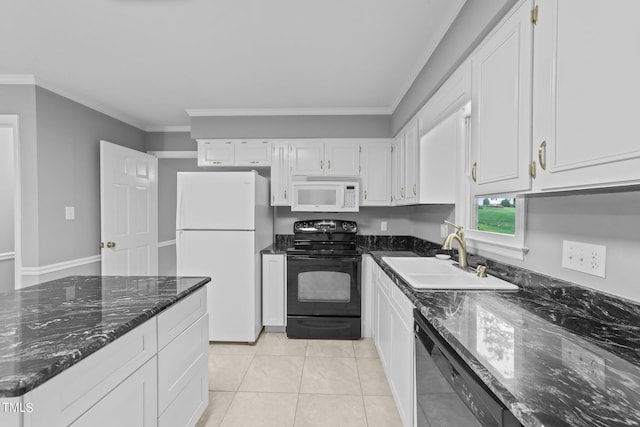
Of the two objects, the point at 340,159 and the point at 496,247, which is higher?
the point at 340,159

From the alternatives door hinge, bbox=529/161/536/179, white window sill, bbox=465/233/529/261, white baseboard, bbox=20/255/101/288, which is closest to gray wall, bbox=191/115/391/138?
white window sill, bbox=465/233/529/261

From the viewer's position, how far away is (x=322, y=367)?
2.61 meters

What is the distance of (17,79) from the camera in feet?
8.87

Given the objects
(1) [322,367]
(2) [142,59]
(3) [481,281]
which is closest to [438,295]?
(3) [481,281]

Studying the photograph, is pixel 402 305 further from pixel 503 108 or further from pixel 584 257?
pixel 503 108

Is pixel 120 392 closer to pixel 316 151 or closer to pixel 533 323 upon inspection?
pixel 533 323

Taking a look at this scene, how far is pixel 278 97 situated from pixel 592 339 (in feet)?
9.92

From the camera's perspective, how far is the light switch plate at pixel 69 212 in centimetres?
302

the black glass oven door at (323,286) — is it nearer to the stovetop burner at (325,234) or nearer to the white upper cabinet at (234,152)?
the stovetop burner at (325,234)

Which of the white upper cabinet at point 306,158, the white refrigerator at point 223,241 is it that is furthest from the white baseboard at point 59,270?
the white upper cabinet at point 306,158

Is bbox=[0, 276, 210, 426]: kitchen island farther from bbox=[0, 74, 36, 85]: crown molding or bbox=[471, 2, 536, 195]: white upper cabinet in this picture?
bbox=[0, 74, 36, 85]: crown molding

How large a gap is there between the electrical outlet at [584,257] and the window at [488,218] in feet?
0.85

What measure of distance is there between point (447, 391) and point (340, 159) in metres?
2.78

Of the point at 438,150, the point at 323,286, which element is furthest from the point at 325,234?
the point at 438,150
